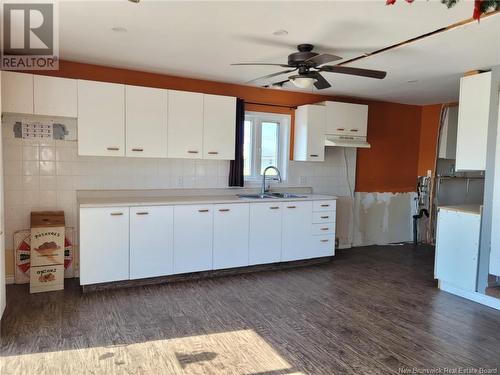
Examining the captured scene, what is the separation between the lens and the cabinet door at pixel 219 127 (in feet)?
14.8

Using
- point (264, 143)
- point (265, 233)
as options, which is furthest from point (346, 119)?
point (265, 233)

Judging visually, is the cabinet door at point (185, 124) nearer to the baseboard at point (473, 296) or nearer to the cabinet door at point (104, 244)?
the cabinet door at point (104, 244)

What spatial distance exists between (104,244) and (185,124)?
5.20 feet

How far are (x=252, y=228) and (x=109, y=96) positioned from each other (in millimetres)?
2160

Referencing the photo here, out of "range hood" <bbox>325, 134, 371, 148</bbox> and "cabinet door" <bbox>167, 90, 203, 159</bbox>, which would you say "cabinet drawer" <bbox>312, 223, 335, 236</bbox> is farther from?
"cabinet door" <bbox>167, 90, 203, 159</bbox>

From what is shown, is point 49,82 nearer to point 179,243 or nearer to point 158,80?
point 158,80

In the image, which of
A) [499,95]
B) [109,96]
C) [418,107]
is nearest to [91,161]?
[109,96]

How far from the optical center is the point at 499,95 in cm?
359

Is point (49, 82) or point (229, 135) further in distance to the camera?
point (229, 135)

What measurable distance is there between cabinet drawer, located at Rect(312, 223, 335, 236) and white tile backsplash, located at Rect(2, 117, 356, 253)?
4.46 ft

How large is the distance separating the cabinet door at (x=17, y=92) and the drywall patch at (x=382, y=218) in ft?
15.5

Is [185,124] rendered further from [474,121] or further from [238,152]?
[474,121]

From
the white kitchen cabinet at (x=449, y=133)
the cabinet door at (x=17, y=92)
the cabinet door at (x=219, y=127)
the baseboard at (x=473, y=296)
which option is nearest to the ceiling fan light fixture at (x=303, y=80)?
the cabinet door at (x=219, y=127)

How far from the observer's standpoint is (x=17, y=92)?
3.59 m
